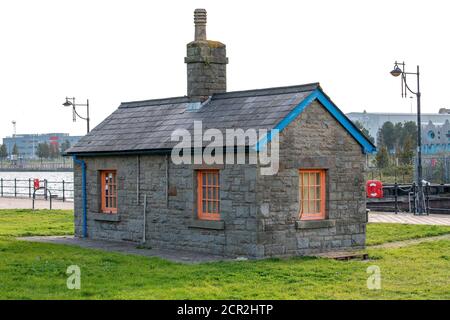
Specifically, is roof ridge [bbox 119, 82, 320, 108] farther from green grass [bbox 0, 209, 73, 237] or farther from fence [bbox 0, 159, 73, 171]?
fence [bbox 0, 159, 73, 171]

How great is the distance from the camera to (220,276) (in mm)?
14625

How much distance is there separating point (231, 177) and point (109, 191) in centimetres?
525

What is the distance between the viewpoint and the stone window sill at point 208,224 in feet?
59.8

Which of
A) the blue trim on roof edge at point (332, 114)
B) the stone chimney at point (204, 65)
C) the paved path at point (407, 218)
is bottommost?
the paved path at point (407, 218)

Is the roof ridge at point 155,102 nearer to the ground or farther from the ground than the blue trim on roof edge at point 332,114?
farther from the ground

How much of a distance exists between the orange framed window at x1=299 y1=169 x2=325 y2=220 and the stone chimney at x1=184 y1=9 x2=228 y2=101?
3937 millimetres

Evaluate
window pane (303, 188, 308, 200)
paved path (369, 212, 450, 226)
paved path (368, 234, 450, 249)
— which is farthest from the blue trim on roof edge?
paved path (369, 212, 450, 226)

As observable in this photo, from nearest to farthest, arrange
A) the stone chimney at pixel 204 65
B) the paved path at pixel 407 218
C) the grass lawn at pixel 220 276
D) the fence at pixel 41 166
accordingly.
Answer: the grass lawn at pixel 220 276 → the stone chimney at pixel 204 65 → the paved path at pixel 407 218 → the fence at pixel 41 166

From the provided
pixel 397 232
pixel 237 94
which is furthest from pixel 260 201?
pixel 397 232

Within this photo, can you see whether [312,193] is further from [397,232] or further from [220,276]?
[397,232]

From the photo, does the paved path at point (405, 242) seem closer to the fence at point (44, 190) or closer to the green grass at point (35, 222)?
the green grass at point (35, 222)

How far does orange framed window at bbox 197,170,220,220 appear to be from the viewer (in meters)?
18.6

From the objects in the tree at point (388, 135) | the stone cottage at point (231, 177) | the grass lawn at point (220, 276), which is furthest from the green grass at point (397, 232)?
the tree at point (388, 135)

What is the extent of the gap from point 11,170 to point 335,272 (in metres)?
165
